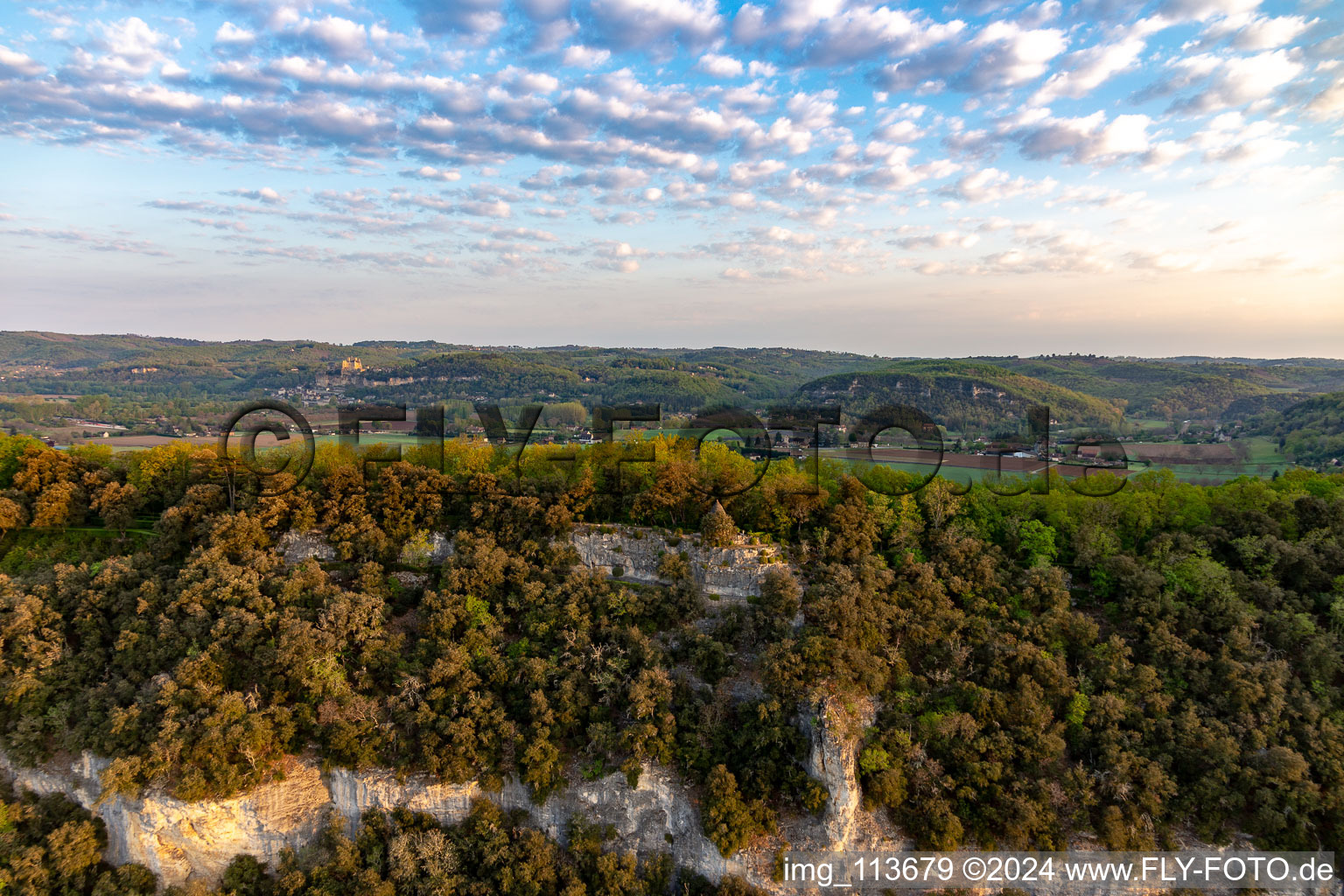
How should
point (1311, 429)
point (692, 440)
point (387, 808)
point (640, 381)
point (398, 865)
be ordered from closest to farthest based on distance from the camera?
1. point (398, 865)
2. point (387, 808)
3. point (692, 440)
4. point (1311, 429)
5. point (640, 381)

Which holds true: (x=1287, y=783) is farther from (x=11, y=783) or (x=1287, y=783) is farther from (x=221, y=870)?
(x=11, y=783)

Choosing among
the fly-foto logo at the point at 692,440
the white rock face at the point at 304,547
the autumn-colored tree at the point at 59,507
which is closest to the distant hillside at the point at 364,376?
the fly-foto logo at the point at 692,440

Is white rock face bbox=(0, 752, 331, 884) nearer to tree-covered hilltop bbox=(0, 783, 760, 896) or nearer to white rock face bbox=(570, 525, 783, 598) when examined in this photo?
tree-covered hilltop bbox=(0, 783, 760, 896)

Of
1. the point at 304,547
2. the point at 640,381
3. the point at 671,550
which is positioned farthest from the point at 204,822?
the point at 640,381

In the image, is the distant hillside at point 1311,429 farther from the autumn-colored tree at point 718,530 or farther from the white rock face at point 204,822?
the white rock face at point 204,822

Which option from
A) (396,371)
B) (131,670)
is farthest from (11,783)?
(396,371)

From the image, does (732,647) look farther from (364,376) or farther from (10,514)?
(364,376)
